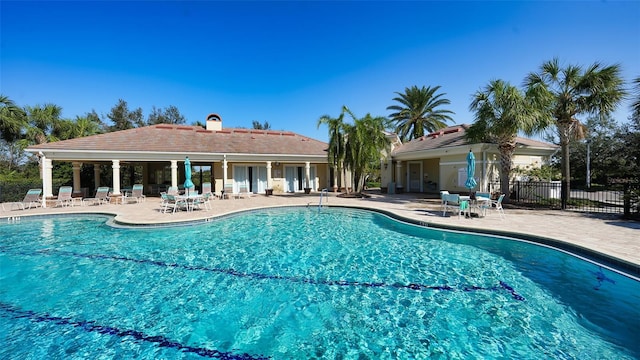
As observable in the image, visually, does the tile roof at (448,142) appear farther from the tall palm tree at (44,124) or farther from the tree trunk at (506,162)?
the tall palm tree at (44,124)

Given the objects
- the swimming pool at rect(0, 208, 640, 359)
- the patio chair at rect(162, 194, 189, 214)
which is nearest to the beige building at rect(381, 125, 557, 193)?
the swimming pool at rect(0, 208, 640, 359)

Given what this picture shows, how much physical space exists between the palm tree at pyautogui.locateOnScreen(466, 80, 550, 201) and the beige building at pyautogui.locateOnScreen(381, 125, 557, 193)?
1157mm

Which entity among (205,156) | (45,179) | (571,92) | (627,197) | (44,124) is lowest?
(627,197)

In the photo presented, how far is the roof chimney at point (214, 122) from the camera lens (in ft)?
86.0

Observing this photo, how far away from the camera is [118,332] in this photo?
4.16 metres

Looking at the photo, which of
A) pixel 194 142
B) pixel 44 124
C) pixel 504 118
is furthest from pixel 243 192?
pixel 44 124

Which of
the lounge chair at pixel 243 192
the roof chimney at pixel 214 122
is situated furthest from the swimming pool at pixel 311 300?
the roof chimney at pixel 214 122

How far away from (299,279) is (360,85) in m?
18.6

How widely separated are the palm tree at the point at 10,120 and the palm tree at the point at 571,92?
122 feet

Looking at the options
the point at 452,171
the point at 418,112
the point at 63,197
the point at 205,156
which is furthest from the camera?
the point at 418,112

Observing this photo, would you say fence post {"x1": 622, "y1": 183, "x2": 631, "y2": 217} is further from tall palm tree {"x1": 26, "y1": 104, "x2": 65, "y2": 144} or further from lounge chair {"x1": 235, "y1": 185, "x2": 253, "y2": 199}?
tall palm tree {"x1": 26, "y1": 104, "x2": 65, "y2": 144}

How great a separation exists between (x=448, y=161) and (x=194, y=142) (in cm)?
1959

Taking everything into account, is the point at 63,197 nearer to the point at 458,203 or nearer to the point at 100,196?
the point at 100,196

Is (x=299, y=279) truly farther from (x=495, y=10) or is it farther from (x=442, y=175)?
(x=442, y=175)
